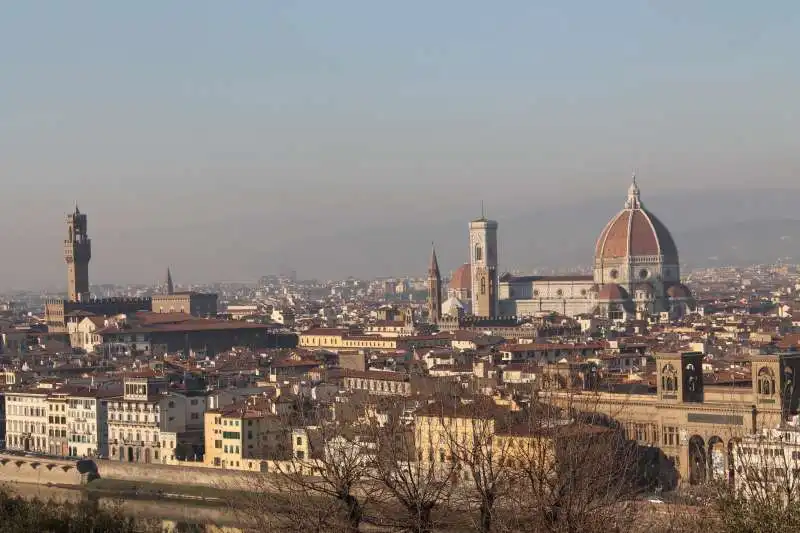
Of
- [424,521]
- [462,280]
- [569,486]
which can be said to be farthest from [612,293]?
[569,486]

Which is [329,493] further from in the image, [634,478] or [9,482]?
[9,482]

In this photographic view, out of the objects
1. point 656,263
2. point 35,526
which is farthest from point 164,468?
point 656,263

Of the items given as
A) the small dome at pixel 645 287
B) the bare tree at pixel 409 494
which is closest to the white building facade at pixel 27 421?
the bare tree at pixel 409 494

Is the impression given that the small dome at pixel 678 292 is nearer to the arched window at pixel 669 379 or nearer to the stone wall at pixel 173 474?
the stone wall at pixel 173 474

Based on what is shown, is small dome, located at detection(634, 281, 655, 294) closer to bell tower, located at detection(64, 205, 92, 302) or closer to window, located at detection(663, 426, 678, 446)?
bell tower, located at detection(64, 205, 92, 302)

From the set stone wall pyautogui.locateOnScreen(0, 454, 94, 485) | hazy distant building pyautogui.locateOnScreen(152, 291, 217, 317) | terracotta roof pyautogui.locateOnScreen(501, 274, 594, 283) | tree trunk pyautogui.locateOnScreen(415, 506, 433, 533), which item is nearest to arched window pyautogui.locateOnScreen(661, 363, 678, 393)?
stone wall pyautogui.locateOnScreen(0, 454, 94, 485)
